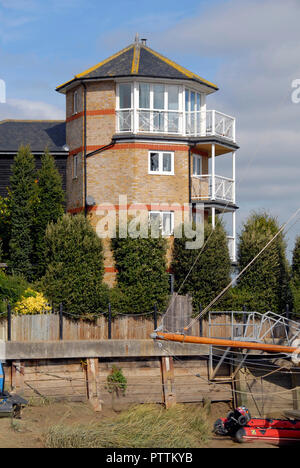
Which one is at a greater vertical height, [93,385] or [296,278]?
[296,278]

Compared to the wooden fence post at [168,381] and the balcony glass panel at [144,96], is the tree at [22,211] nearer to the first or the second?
the balcony glass panel at [144,96]

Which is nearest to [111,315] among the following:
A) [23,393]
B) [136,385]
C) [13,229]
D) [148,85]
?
[136,385]

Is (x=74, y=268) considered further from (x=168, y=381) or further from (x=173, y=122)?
(x=173, y=122)

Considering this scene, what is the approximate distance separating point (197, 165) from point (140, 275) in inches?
347

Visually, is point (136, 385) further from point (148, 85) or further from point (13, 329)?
point (148, 85)

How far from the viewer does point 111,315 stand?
31.2 m

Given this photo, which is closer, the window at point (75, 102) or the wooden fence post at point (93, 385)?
the wooden fence post at point (93, 385)

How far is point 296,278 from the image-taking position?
35.7 meters

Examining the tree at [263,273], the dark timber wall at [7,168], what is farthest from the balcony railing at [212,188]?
the dark timber wall at [7,168]

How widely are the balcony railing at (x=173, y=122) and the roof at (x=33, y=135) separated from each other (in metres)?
4.52

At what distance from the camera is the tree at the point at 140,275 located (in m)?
32.4

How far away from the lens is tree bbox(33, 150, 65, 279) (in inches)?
1444

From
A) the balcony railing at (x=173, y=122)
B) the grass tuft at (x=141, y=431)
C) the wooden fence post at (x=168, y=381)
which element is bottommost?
the grass tuft at (x=141, y=431)

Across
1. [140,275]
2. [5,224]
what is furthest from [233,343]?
[5,224]
